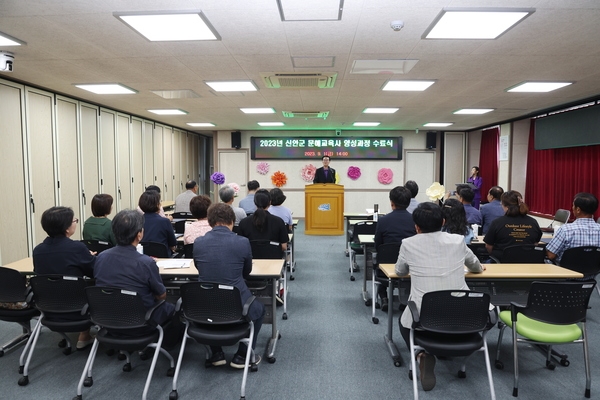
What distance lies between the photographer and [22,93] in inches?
213

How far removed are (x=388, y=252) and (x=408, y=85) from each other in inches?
117

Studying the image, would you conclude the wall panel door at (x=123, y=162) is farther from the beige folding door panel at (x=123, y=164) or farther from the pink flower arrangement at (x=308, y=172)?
the pink flower arrangement at (x=308, y=172)

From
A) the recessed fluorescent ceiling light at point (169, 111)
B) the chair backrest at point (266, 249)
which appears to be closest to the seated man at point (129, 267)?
the chair backrest at point (266, 249)

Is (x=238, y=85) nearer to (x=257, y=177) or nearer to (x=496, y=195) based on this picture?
(x=496, y=195)

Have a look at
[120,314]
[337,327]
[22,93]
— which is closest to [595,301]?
[337,327]

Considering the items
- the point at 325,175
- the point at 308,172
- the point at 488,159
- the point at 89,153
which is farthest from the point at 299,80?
the point at 488,159

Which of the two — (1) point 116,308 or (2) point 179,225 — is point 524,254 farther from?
(2) point 179,225

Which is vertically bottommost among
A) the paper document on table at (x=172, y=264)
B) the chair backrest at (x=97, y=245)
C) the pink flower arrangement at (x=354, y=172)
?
the paper document on table at (x=172, y=264)

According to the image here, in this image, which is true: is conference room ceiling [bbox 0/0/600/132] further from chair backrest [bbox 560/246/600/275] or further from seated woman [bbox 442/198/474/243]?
chair backrest [bbox 560/246/600/275]

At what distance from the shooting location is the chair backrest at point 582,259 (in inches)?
139

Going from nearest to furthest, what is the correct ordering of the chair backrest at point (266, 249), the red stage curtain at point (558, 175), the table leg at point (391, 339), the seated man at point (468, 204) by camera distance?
the table leg at point (391, 339) < the chair backrest at point (266, 249) < the seated man at point (468, 204) < the red stage curtain at point (558, 175)

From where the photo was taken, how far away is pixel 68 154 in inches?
257

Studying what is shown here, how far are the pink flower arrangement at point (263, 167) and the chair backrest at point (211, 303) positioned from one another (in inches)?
365

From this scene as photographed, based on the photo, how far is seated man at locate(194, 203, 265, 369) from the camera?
8.59 feet
